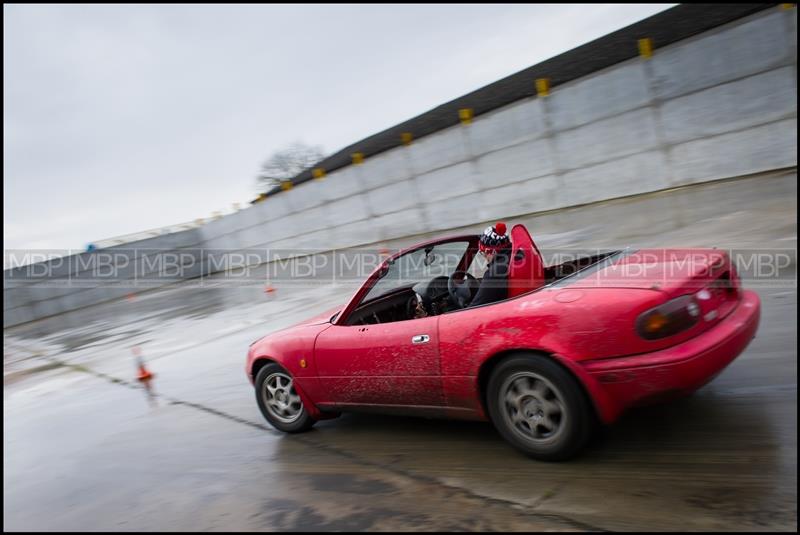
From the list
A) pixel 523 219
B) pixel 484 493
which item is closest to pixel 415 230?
pixel 523 219

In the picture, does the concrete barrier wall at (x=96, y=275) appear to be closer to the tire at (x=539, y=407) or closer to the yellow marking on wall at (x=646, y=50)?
the yellow marking on wall at (x=646, y=50)

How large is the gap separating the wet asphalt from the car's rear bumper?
381mm

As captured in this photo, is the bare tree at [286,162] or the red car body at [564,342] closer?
the red car body at [564,342]

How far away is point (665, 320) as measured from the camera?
2855mm

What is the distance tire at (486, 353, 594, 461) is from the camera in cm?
297

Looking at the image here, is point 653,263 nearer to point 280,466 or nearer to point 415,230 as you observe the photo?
point 280,466

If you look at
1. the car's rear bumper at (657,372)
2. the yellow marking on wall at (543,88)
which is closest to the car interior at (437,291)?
the car's rear bumper at (657,372)

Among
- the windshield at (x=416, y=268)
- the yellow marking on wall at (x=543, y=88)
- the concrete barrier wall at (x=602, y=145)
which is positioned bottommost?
the windshield at (x=416, y=268)

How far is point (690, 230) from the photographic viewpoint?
8.38 m

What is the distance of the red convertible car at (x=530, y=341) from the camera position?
2.86m

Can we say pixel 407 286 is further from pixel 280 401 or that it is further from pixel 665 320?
pixel 665 320

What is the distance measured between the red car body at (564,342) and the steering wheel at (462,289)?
0.30 m

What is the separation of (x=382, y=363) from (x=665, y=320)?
1.68m

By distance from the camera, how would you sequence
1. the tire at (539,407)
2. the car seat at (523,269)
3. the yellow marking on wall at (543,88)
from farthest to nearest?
1. the yellow marking on wall at (543,88)
2. the car seat at (523,269)
3. the tire at (539,407)
